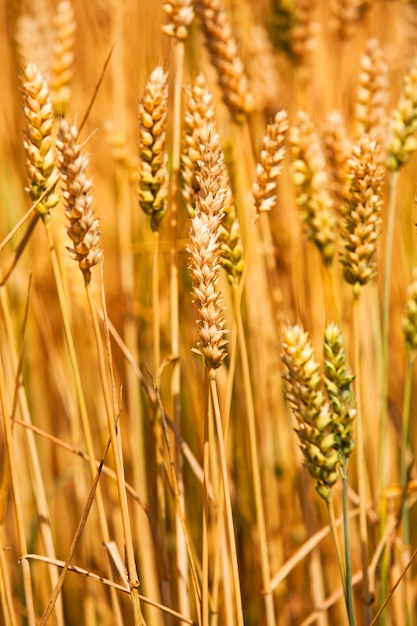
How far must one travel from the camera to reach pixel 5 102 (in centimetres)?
141

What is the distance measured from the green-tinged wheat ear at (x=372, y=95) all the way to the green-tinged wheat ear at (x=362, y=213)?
0.80 feet

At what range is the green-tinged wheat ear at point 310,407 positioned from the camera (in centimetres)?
61

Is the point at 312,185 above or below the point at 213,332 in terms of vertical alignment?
above

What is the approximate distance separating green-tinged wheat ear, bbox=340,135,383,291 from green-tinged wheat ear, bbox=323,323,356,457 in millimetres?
110

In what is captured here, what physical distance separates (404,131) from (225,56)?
10.5 inches

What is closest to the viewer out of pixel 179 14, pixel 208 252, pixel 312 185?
pixel 208 252

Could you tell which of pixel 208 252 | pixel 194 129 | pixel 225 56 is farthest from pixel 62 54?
pixel 208 252

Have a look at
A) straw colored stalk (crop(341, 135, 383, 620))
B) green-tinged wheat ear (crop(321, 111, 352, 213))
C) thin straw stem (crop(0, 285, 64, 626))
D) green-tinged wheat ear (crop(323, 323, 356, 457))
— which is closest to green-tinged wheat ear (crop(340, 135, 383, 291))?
straw colored stalk (crop(341, 135, 383, 620))

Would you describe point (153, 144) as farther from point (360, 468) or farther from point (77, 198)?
point (360, 468)

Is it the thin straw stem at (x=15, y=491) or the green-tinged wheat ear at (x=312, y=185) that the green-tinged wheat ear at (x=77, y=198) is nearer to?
the thin straw stem at (x=15, y=491)

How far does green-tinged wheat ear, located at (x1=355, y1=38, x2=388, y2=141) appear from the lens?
37.2 inches

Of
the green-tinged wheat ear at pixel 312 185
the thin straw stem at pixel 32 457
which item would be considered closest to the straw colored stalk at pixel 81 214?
the thin straw stem at pixel 32 457

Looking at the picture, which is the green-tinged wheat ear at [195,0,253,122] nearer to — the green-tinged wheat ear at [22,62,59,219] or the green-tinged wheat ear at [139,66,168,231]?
the green-tinged wheat ear at [139,66,168,231]

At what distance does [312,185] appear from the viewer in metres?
0.90
